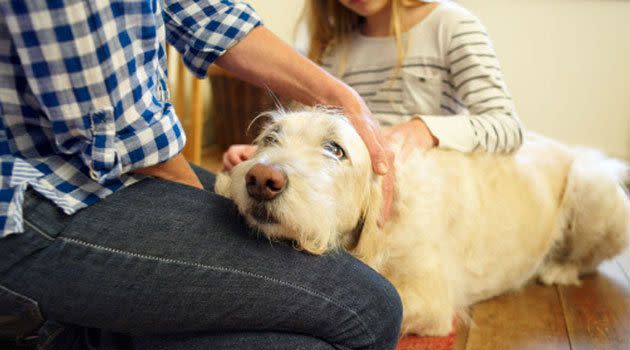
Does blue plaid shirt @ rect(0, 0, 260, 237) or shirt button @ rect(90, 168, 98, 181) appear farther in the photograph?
shirt button @ rect(90, 168, 98, 181)

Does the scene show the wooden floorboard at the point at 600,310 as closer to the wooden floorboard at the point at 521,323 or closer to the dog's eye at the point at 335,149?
the wooden floorboard at the point at 521,323

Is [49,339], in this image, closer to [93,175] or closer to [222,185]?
[93,175]

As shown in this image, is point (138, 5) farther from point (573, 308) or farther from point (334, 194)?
point (573, 308)

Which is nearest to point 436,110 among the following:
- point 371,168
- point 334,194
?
point 371,168

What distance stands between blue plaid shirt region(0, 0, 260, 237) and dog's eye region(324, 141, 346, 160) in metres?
Result: 0.43

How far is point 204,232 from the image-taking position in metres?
1.11

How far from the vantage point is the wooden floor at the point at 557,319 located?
171 cm

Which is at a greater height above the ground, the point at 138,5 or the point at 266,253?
the point at 138,5

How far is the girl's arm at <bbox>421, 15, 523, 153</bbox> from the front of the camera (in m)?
1.83

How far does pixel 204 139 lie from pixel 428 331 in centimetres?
308

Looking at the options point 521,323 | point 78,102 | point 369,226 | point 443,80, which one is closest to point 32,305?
point 78,102

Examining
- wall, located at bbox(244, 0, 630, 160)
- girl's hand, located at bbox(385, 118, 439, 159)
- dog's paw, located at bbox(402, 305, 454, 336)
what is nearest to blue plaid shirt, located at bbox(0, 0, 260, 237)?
girl's hand, located at bbox(385, 118, 439, 159)

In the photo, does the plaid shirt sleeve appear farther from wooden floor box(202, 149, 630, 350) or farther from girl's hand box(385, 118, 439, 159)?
wooden floor box(202, 149, 630, 350)

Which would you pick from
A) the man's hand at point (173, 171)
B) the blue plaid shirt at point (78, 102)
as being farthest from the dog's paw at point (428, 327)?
the blue plaid shirt at point (78, 102)
